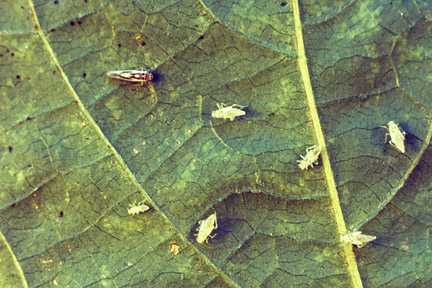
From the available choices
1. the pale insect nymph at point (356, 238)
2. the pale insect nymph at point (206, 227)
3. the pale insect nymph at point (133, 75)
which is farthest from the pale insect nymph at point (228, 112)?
the pale insect nymph at point (356, 238)

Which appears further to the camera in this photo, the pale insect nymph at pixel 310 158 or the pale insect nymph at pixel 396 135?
the pale insect nymph at pixel 396 135

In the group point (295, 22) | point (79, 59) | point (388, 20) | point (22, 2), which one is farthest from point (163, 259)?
point (388, 20)

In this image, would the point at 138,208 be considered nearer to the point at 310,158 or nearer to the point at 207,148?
the point at 207,148

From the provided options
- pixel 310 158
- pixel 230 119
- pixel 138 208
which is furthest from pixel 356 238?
pixel 138 208

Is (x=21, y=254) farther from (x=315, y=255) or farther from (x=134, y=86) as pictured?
(x=315, y=255)

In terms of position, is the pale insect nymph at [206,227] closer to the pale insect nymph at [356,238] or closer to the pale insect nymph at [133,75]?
the pale insect nymph at [356,238]

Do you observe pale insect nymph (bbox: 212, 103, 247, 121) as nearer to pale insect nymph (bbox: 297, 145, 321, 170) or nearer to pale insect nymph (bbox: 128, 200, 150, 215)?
pale insect nymph (bbox: 297, 145, 321, 170)
